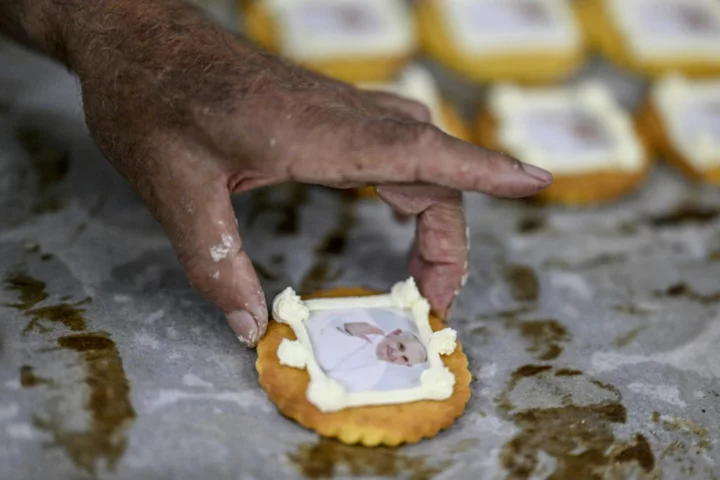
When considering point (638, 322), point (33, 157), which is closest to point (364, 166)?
point (638, 322)

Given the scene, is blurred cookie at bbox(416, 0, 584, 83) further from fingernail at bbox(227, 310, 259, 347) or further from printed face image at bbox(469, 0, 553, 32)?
fingernail at bbox(227, 310, 259, 347)

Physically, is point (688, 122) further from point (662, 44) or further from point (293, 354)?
point (293, 354)

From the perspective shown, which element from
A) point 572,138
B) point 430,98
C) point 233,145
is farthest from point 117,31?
point 572,138

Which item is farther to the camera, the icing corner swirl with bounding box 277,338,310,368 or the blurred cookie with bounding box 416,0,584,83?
the blurred cookie with bounding box 416,0,584,83

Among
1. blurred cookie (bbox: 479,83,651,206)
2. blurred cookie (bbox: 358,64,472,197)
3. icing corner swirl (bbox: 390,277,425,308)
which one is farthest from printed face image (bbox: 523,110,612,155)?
icing corner swirl (bbox: 390,277,425,308)

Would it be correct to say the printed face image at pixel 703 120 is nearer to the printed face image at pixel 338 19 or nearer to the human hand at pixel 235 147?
the printed face image at pixel 338 19
